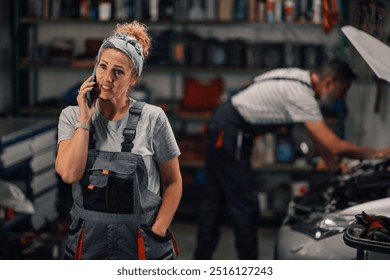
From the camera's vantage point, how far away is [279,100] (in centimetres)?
374

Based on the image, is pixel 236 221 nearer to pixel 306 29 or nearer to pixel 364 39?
pixel 364 39

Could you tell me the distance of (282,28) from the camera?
5.82 meters

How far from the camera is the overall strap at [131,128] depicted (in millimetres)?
2072

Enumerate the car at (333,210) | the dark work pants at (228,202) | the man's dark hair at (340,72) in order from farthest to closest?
the dark work pants at (228,202) < the man's dark hair at (340,72) < the car at (333,210)

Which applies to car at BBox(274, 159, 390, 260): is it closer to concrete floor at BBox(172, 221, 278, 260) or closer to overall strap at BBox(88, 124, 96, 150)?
concrete floor at BBox(172, 221, 278, 260)

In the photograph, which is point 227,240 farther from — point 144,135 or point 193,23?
point 144,135

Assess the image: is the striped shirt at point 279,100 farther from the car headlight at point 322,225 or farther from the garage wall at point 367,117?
the garage wall at point 367,117

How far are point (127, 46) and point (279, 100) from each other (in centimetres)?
180

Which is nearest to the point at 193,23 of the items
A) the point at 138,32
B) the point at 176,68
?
the point at 176,68

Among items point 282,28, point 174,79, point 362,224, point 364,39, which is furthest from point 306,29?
point 362,224

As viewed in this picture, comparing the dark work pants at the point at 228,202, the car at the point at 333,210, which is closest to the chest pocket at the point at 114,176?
the car at the point at 333,210

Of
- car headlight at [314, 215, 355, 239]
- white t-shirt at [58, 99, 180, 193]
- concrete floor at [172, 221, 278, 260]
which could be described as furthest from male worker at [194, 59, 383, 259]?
white t-shirt at [58, 99, 180, 193]

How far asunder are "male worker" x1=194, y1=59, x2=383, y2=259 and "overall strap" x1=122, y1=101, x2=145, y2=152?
1627 millimetres
